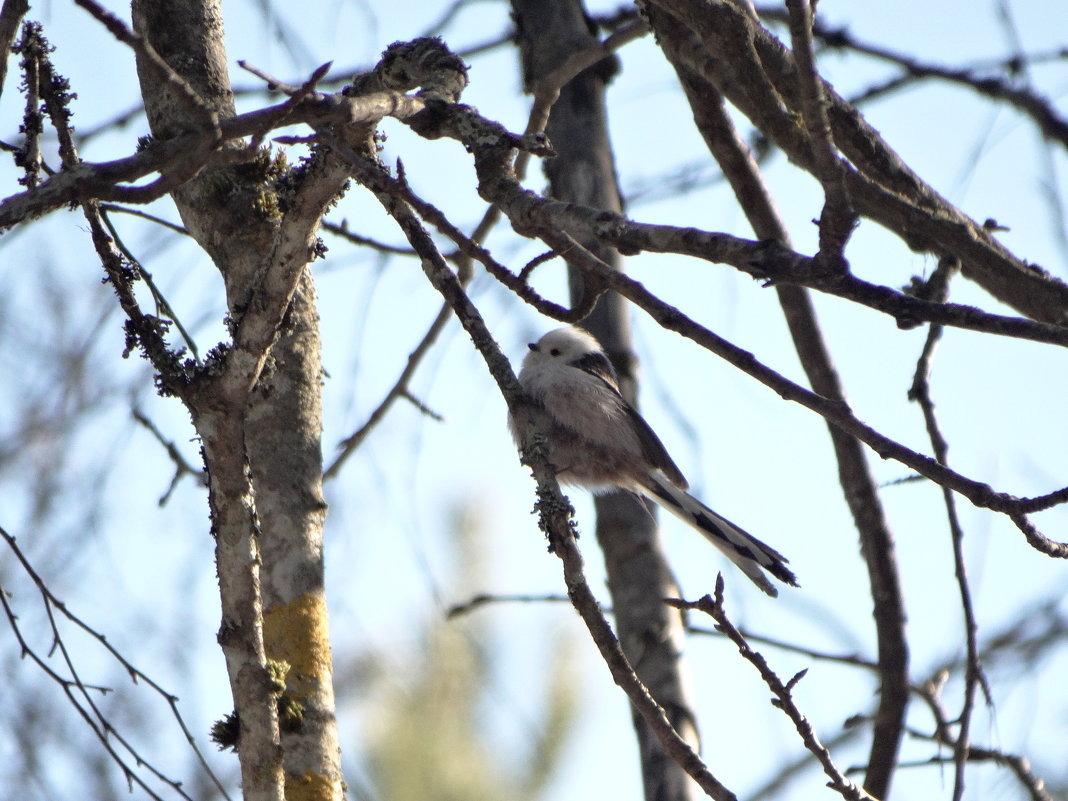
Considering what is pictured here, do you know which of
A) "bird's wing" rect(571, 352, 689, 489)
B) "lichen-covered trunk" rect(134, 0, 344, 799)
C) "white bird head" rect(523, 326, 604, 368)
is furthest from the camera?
"white bird head" rect(523, 326, 604, 368)

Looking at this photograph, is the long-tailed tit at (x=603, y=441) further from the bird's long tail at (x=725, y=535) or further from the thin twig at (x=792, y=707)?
the thin twig at (x=792, y=707)

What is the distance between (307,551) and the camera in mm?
2117

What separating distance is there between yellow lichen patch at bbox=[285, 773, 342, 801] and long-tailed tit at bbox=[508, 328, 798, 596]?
1528mm

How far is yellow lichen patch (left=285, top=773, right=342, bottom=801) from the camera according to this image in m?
1.93

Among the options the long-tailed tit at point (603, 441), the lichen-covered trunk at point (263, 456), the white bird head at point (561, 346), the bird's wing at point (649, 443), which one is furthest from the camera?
the white bird head at point (561, 346)

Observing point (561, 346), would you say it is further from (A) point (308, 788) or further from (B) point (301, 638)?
(A) point (308, 788)

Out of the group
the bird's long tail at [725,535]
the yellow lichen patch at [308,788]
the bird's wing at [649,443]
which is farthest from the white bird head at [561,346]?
the yellow lichen patch at [308,788]

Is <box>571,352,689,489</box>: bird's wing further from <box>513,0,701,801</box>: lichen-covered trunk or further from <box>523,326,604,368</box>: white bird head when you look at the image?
<box>523,326,604,368</box>: white bird head

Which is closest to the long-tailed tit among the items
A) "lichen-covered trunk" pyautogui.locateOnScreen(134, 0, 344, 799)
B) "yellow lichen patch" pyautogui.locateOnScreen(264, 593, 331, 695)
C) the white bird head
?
the white bird head

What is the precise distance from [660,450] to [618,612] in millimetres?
661

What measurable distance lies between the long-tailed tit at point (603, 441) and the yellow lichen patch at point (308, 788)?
1528 millimetres

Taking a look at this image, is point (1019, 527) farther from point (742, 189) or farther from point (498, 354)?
point (742, 189)

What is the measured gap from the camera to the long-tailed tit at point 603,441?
3416 mm

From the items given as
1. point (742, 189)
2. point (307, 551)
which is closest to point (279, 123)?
point (307, 551)
